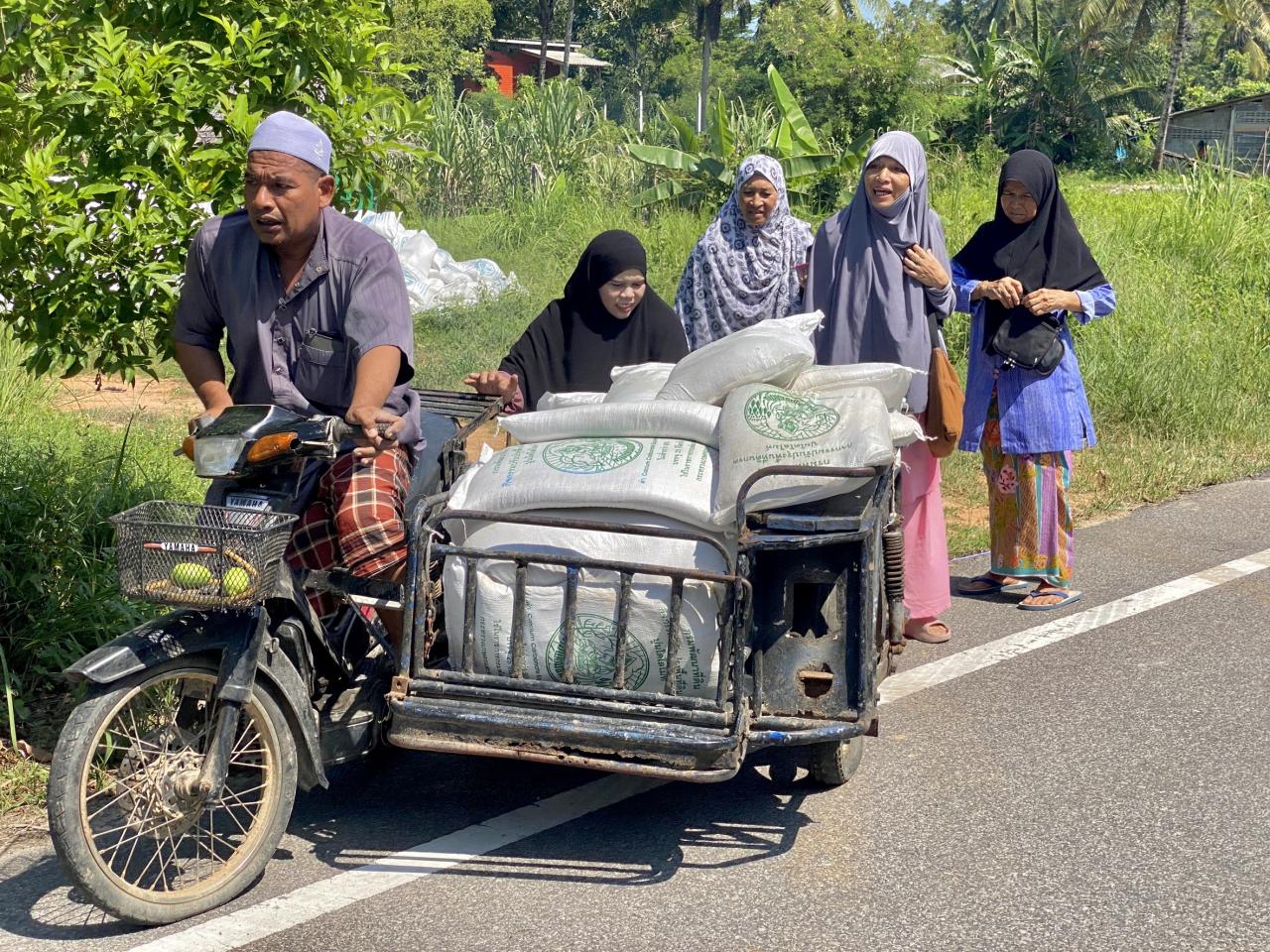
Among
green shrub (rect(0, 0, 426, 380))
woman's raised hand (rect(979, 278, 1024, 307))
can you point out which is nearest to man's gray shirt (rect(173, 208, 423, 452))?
green shrub (rect(0, 0, 426, 380))

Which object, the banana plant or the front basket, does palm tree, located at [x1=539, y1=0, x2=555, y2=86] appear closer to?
the banana plant

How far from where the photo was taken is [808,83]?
93.7 ft

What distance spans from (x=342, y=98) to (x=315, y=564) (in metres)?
1.63

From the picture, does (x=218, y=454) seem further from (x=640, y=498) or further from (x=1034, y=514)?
(x=1034, y=514)

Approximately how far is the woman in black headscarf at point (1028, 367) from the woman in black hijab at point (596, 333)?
1.55 meters

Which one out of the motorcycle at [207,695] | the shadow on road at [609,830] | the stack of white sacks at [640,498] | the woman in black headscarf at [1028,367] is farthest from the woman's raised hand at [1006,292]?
the motorcycle at [207,695]

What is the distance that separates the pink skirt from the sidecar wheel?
4.95ft

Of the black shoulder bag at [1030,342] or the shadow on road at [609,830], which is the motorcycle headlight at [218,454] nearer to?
the shadow on road at [609,830]

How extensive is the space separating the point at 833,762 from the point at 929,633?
174cm

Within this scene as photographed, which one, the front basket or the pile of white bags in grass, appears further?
the pile of white bags in grass

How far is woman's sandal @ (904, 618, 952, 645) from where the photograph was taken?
19.1 ft

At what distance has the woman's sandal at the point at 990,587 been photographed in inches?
260

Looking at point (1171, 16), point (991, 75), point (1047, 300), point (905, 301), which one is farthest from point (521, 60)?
point (905, 301)

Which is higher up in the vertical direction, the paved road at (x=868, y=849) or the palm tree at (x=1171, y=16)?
the palm tree at (x=1171, y=16)
